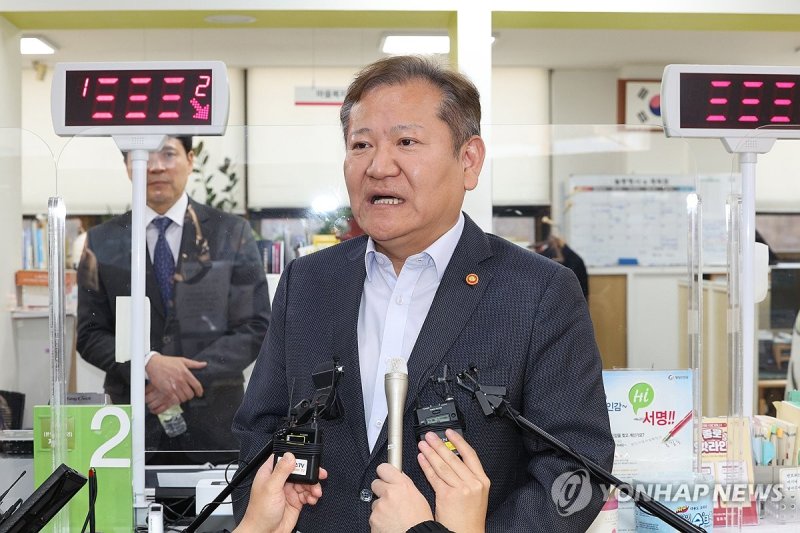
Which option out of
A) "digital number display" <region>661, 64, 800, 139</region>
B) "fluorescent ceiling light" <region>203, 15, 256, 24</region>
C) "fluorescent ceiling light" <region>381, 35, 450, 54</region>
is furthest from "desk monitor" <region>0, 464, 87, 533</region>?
"fluorescent ceiling light" <region>381, 35, 450, 54</region>

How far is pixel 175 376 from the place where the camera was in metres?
2.83

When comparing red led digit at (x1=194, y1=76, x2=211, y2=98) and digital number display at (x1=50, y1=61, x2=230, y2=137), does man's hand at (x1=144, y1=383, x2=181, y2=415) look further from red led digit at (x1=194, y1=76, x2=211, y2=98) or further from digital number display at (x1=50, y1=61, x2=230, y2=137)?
red led digit at (x1=194, y1=76, x2=211, y2=98)

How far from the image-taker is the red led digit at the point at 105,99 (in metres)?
2.32

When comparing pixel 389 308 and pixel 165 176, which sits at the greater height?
pixel 165 176


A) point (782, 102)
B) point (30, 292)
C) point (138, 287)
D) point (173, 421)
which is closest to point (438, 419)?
point (138, 287)

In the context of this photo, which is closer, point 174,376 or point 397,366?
point 397,366

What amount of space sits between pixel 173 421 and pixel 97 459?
31.1 inches

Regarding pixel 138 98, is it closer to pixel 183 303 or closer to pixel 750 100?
pixel 183 303

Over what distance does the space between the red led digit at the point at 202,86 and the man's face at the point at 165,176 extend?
1.68 ft

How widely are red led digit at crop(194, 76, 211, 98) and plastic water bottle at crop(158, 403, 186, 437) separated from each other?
996 millimetres

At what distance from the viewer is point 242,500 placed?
154 cm

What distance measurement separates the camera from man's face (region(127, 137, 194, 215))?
2865 millimetres

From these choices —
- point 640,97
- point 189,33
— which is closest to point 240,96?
point 189,33

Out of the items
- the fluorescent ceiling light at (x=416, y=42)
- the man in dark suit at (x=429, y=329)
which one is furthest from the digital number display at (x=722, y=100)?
the fluorescent ceiling light at (x=416, y=42)
